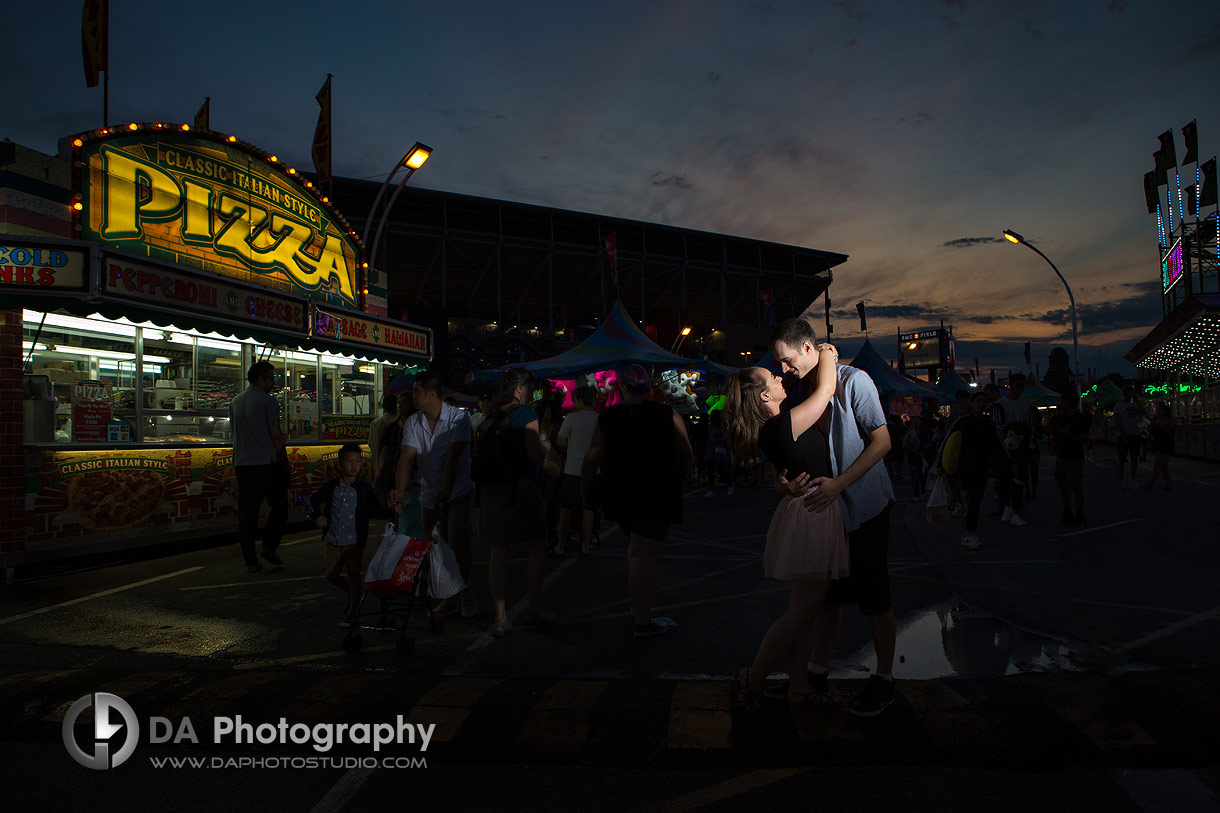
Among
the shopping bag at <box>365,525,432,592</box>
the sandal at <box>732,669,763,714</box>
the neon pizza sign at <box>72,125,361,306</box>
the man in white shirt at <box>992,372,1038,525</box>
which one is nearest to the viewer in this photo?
the sandal at <box>732,669,763,714</box>

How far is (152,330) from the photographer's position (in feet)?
29.2

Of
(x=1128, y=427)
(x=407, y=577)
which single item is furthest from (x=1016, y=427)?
(x=407, y=577)

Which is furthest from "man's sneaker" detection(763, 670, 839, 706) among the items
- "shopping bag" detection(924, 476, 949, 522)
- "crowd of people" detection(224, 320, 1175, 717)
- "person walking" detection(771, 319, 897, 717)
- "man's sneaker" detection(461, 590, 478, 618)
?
"shopping bag" detection(924, 476, 949, 522)

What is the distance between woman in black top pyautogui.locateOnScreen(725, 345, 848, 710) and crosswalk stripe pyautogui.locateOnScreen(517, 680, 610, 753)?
74 cm

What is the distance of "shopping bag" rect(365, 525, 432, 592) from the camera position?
4.47 metres

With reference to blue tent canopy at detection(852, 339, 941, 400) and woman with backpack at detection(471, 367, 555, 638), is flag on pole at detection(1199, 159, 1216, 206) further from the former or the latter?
woman with backpack at detection(471, 367, 555, 638)

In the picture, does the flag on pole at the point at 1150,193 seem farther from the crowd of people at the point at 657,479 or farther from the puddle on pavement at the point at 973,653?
the puddle on pavement at the point at 973,653

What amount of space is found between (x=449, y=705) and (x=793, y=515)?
194 cm

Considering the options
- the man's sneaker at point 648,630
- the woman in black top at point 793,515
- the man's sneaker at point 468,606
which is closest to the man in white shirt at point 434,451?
the man's sneaker at point 468,606

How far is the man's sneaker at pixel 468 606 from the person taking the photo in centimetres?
542

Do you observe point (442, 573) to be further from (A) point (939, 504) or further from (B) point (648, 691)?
(A) point (939, 504)

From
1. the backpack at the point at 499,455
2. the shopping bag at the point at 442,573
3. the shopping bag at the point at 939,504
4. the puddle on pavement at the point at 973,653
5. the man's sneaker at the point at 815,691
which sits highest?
the backpack at the point at 499,455

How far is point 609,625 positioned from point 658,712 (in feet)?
5.70

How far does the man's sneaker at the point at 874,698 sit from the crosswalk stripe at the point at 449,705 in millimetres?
1831
